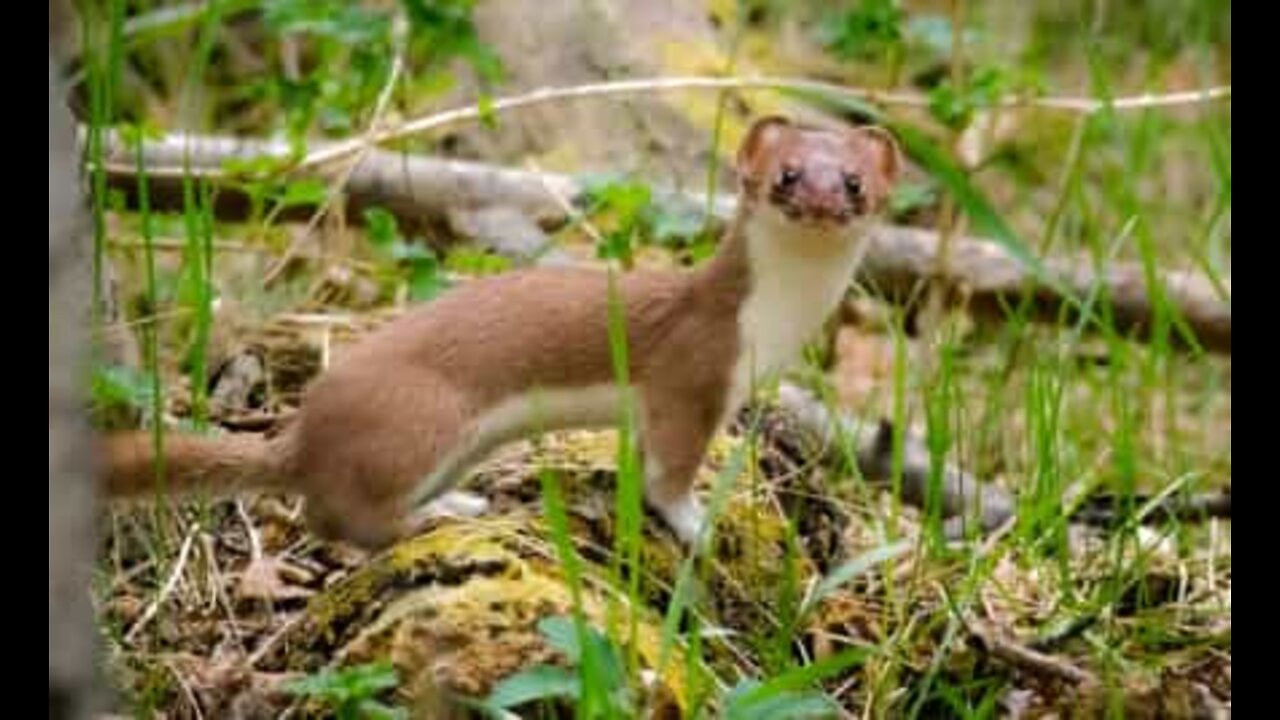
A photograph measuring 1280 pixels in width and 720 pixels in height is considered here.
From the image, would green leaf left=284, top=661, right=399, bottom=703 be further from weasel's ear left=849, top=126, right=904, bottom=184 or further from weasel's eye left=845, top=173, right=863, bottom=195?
weasel's ear left=849, top=126, right=904, bottom=184

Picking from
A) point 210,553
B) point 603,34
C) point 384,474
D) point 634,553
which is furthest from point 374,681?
point 603,34

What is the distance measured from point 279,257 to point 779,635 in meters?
1.94

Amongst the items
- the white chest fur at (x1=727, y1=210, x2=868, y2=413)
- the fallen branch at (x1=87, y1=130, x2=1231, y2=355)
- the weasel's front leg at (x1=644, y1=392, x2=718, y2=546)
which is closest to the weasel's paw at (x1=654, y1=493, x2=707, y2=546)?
the weasel's front leg at (x1=644, y1=392, x2=718, y2=546)

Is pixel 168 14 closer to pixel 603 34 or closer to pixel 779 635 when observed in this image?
pixel 603 34

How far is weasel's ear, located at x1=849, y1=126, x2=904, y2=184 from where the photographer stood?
10.8ft

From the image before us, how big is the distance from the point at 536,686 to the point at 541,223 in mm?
2567

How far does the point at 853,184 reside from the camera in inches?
126

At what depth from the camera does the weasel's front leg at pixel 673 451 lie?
334cm

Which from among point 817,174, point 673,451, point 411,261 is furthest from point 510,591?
point 411,261

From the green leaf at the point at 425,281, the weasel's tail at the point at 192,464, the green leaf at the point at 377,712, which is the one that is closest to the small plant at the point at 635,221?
the green leaf at the point at 425,281

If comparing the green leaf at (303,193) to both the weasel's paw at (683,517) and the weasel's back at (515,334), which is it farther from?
the weasel's paw at (683,517)

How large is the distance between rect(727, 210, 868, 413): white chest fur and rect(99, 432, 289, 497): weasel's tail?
0.76 meters

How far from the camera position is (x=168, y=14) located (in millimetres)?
5848

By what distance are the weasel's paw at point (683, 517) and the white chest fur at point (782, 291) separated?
0.17 metres
